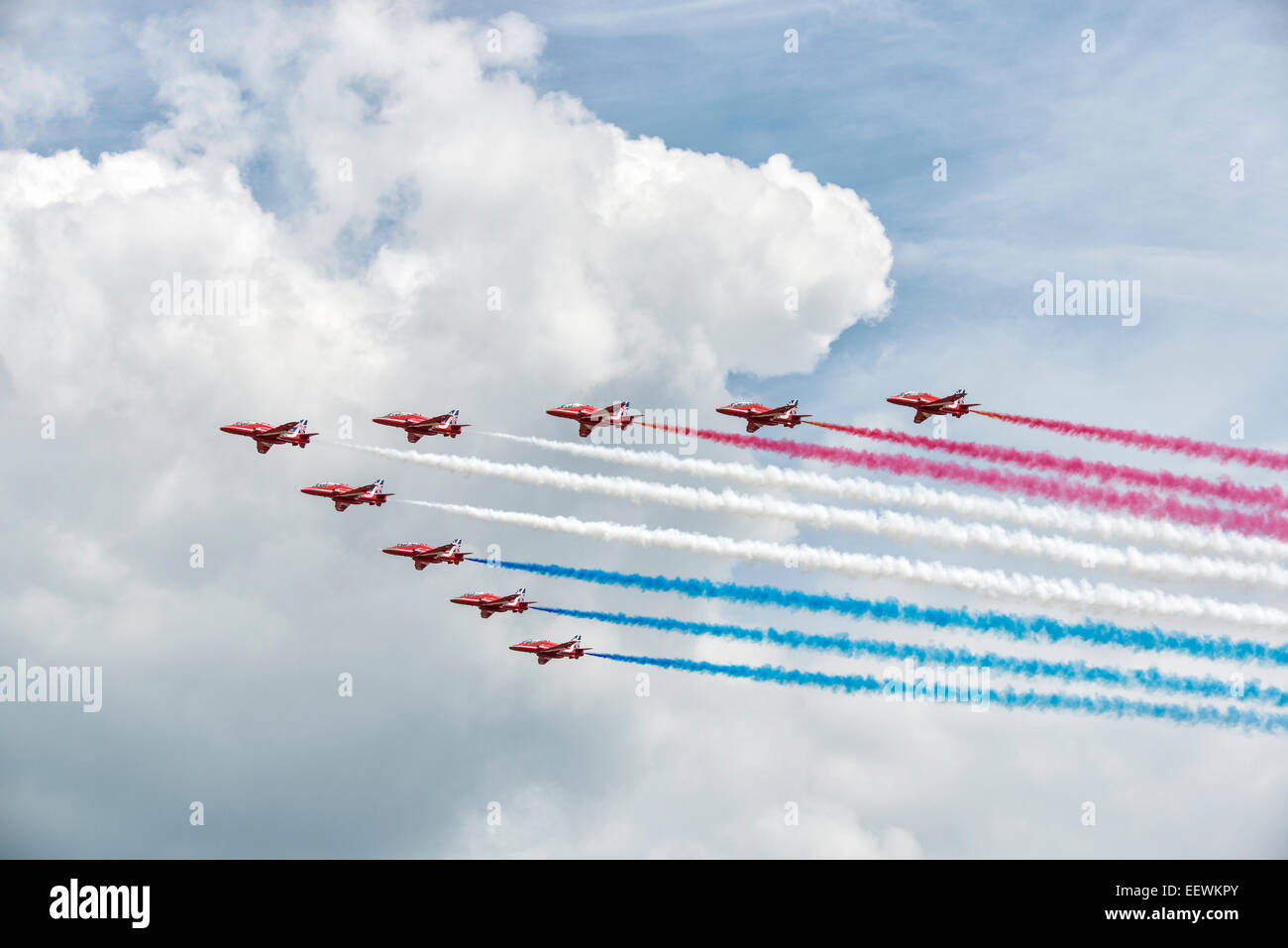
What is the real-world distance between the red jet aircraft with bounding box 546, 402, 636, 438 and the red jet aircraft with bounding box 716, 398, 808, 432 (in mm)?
9336

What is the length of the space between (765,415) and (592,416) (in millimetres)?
14931

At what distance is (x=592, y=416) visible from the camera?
363ft

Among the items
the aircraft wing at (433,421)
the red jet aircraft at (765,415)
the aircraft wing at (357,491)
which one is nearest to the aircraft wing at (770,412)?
the red jet aircraft at (765,415)

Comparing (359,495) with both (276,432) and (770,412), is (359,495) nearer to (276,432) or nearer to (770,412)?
(276,432)

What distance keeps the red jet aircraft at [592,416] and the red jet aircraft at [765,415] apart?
30.6ft

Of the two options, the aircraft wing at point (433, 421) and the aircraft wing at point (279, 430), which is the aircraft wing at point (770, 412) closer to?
the aircraft wing at point (433, 421)

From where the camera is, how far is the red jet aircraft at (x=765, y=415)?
10919 cm

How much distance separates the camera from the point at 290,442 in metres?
116

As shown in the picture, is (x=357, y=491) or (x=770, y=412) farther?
(x=357, y=491)

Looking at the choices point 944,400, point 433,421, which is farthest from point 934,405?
point 433,421
